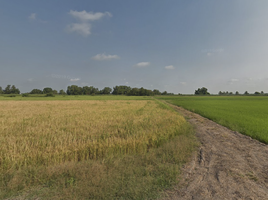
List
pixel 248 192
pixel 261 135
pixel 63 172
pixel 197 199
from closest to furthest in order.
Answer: pixel 197 199 < pixel 248 192 < pixel 63 172 < pixel 261 135

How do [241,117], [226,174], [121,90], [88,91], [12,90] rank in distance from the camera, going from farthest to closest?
[121,90] < [88,91] < [12,90] < [241,117] < [226,174]

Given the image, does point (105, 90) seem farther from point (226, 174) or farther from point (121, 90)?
point (226, 174)

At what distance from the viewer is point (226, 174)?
392 centimetres

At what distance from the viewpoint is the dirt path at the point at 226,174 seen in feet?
10.2

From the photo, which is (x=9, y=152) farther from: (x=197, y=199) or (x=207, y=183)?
(x=207, y=183)

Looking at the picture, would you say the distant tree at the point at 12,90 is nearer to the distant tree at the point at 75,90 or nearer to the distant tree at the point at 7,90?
the distant tree at the point at 7,90

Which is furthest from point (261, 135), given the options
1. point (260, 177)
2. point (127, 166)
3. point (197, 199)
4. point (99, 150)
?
point (99, 150)

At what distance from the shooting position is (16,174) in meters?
3.61

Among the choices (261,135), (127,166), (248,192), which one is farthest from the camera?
(261,135)

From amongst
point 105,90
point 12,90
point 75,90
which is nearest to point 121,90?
point 105,90

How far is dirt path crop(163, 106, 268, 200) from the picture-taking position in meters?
3.09

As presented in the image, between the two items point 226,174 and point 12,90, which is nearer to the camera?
point 226,174

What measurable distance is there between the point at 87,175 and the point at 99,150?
5.13 feet

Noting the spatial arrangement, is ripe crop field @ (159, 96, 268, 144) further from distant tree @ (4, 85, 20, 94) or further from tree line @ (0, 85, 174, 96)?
distant tree @ (4, 85, 20, 94)
